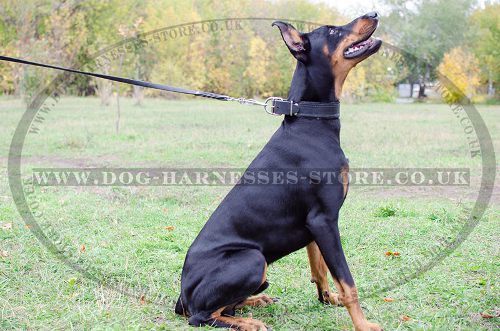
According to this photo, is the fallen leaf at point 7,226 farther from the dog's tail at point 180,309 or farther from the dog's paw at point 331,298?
the dog's paw at point 331,298

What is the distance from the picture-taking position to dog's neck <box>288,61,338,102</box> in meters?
3.49

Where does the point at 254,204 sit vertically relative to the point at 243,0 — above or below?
below

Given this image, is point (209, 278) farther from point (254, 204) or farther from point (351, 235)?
point (351, 235)

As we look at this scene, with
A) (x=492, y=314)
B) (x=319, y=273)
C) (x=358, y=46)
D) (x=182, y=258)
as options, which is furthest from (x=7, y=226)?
(x=492, y=314)

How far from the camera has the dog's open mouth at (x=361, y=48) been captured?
345 cm

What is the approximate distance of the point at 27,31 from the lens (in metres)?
28.0

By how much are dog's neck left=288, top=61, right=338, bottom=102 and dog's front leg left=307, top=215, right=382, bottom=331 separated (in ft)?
2.43

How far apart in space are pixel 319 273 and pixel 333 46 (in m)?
1.50

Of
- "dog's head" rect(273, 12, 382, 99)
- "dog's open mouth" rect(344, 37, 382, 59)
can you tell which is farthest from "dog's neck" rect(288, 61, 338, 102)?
"dog's open mouth" rect(344, 37, 382, 59)

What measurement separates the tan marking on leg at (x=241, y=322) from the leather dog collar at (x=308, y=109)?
126cm

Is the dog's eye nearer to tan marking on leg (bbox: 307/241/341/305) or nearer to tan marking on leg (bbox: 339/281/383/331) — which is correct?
tan marking on leg (bbox: 307/241/341/305)

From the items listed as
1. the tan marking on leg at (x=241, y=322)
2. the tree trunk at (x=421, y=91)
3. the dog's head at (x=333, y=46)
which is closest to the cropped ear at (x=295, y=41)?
the dog's head at (x=333, y=46)

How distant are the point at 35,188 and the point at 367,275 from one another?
507 cm

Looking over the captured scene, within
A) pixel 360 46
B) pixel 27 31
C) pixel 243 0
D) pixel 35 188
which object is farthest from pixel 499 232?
pixel 243 0
